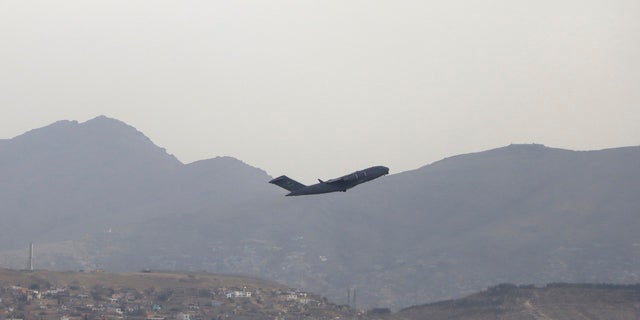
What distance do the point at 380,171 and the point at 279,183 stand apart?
15124 millimetres

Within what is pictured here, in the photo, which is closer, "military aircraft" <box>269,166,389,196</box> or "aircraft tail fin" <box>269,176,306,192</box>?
"military aircraft" <box>269,166,389,196</box>

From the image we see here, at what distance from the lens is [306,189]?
14775cm

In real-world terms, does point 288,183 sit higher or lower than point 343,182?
higher

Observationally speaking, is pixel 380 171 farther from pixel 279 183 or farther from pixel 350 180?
pixel 279 183

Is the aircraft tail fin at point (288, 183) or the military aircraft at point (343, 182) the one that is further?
the aircraft tail fin at point (288, 183)

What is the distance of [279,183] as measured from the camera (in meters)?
152

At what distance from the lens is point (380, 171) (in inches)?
5866

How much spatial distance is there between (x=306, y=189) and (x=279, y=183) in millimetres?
6087

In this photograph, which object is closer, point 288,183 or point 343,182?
point 343,182

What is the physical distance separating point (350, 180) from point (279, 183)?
1209 cm

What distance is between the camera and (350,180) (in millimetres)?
145875

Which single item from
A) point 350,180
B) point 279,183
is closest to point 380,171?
point 350,180
